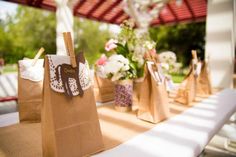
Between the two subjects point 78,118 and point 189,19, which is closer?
point 78,118

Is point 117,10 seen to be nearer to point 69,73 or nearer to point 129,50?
point 129,50

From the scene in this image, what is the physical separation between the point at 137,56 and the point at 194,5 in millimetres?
6058

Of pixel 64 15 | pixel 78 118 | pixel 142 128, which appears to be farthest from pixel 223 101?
pixel 64 15

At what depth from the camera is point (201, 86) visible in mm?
2273

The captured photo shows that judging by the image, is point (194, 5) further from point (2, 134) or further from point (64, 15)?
point (2, 134)

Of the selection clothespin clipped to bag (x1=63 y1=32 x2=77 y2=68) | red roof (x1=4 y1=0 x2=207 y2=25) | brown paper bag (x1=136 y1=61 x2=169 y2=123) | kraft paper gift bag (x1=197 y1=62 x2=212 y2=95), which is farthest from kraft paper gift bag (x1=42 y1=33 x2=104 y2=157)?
red roof (x1=4 y1=0 x2=207 y2=25)

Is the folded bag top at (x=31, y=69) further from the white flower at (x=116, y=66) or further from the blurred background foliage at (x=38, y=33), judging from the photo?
the blurred background foliage at (x=38, y=33)

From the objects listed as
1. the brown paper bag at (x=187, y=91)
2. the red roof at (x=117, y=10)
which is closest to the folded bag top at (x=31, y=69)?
the brown paper bag at (x=187, y=91)

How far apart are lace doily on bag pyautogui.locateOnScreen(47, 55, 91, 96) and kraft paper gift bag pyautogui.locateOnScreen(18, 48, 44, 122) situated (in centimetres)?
37

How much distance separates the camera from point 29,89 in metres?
1.19

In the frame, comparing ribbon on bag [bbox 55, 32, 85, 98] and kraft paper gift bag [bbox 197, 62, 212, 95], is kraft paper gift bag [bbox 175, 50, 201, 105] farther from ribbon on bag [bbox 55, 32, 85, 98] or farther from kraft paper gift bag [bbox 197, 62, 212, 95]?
ribbon on bag [bbox 55, 32, 85, 98]

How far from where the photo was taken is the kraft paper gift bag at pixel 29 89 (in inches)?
46.3

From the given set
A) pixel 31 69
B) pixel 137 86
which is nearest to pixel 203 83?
pixel 137 86

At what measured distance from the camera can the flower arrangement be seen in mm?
1534
